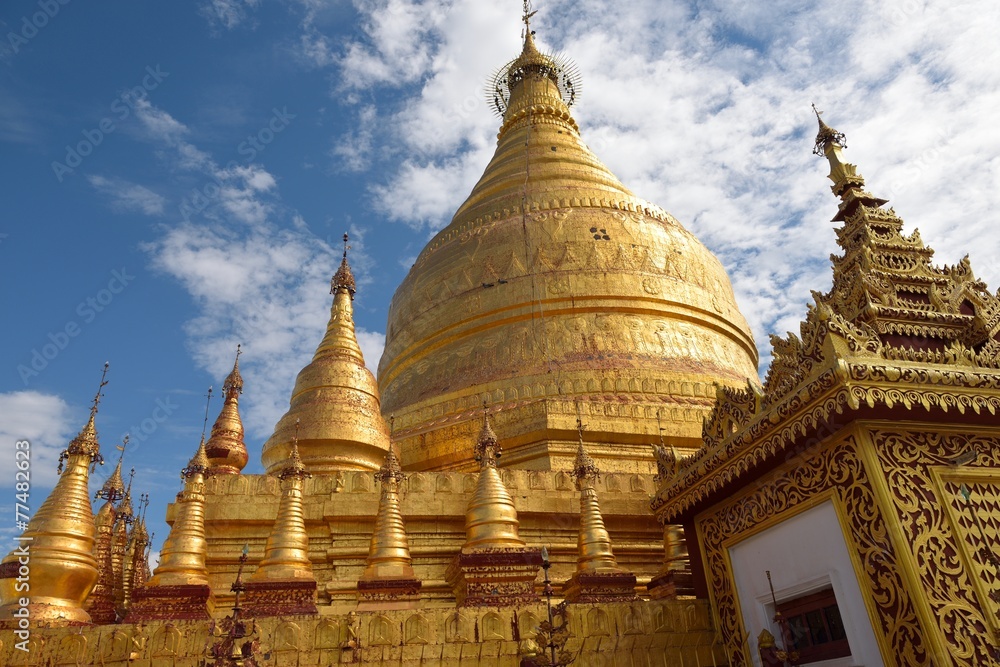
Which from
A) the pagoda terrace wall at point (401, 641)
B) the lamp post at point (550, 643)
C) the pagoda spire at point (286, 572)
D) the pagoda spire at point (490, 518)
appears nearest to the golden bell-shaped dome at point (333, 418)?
the pagoda spire at point (286, 572)

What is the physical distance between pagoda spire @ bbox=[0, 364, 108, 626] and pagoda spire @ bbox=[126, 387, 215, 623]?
2.14 feet

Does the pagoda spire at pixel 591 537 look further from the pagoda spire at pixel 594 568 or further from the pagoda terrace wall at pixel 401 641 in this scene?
the pagoda terrace wall at pixel 401 641

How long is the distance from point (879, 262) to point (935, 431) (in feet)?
6.30

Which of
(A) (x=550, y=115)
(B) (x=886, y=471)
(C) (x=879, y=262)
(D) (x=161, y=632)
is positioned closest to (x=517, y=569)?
(D) (x=161, y=632)

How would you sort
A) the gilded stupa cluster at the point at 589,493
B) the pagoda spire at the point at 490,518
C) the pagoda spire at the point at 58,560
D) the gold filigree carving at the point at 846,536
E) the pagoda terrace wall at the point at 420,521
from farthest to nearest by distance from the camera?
the pagoda terrace wall at the point at 420,521, the pagoda spire at the point at 490,518, the pagoda spire at the point at 58,560, the gilded stupa cluster at the point at 589,493, the gold filigree carving at the point at 846,536

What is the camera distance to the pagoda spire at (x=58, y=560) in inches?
318

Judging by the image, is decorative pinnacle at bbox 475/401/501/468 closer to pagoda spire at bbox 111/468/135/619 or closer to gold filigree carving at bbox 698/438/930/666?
gold filigree carving at bbox 698/438/930/666

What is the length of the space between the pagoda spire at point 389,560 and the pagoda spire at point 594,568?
1.98 metres

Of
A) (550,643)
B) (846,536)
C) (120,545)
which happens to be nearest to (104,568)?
(120,545)

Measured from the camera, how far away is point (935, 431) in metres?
5.35

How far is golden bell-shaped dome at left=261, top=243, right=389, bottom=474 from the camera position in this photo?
12969 mm

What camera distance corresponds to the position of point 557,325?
630 inches

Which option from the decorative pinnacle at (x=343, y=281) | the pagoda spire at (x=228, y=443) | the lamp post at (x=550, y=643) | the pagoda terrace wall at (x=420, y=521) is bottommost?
the lamp post at (x=550, y=643)

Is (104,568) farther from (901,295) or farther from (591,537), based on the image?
(901,295)
